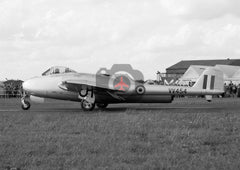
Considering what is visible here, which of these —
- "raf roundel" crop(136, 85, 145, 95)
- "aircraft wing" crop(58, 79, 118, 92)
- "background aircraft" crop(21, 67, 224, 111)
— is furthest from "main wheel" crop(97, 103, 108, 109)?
"raf roundel" crop(136, 85, 145, 95)

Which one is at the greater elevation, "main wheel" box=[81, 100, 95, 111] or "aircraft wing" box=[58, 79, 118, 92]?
"aircraft wing" box=[58, 79, 118, 92]

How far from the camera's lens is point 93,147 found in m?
6.66

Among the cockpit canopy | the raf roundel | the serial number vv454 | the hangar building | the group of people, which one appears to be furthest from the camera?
the hangar building

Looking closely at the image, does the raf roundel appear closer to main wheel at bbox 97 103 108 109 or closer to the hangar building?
main wheel at bbox 97 103 108 109

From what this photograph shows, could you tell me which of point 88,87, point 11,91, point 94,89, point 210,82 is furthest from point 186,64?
point 88,87

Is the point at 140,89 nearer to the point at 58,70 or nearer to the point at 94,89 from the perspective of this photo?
the point at 94,89

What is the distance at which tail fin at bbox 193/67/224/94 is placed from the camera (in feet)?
58.7

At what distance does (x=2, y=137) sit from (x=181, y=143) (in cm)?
424

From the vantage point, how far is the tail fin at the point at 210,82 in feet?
58.7

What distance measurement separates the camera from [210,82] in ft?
59.0

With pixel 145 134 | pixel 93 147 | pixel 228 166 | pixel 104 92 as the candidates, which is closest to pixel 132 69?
pixel 104 92

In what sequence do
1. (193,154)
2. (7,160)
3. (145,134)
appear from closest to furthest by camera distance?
(7,160) < (193,154) < (145,134)

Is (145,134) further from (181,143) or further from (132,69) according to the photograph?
(132,69)

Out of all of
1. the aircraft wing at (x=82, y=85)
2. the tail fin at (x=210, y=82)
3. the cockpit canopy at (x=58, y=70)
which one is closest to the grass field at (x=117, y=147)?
the aircraft wing at (x=82, y=85)
